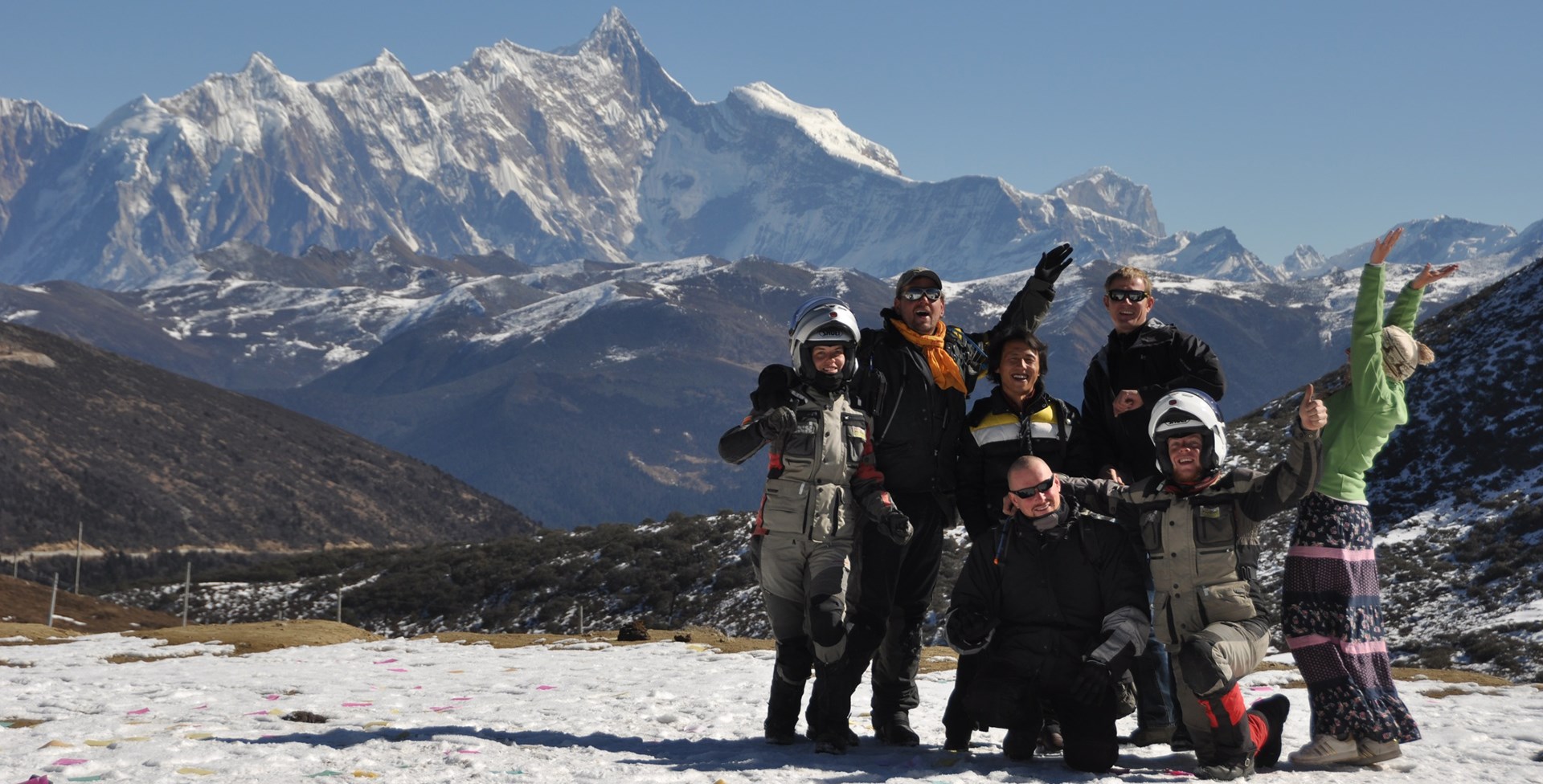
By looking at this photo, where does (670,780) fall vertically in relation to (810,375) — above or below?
below

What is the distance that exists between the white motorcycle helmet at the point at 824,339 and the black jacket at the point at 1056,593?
68.5 inches

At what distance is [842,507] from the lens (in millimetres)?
9656

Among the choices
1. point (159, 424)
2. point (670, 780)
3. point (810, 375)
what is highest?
point (159, 424)

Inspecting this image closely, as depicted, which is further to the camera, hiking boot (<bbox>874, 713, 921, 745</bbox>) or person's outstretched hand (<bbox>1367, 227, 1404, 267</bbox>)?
hiking boot (<bbox>874, 713, 921, 745</bbox>)

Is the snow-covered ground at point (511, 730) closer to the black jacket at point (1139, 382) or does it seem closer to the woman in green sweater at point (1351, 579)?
the woman in green sweater at point (1351, 579)

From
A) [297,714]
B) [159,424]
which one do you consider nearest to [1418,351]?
[297,714]

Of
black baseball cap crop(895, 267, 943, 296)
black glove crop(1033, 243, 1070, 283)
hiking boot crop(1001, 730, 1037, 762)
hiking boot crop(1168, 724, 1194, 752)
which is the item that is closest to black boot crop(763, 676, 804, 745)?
hiking boot crop(1001, 730, 1037, 762)

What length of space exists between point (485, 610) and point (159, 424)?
152m

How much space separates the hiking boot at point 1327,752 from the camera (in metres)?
8.77

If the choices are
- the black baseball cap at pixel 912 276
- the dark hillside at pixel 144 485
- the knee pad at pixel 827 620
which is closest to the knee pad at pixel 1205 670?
the knee pad at pixel 827 620

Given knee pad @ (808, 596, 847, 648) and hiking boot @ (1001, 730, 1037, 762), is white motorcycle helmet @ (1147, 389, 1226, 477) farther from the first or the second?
knee pad @ (808, 596, 847, 648)

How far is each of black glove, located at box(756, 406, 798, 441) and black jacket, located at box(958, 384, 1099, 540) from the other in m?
1.43

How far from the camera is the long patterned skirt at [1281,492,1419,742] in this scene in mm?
8852

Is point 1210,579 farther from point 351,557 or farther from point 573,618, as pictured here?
point 351,557
